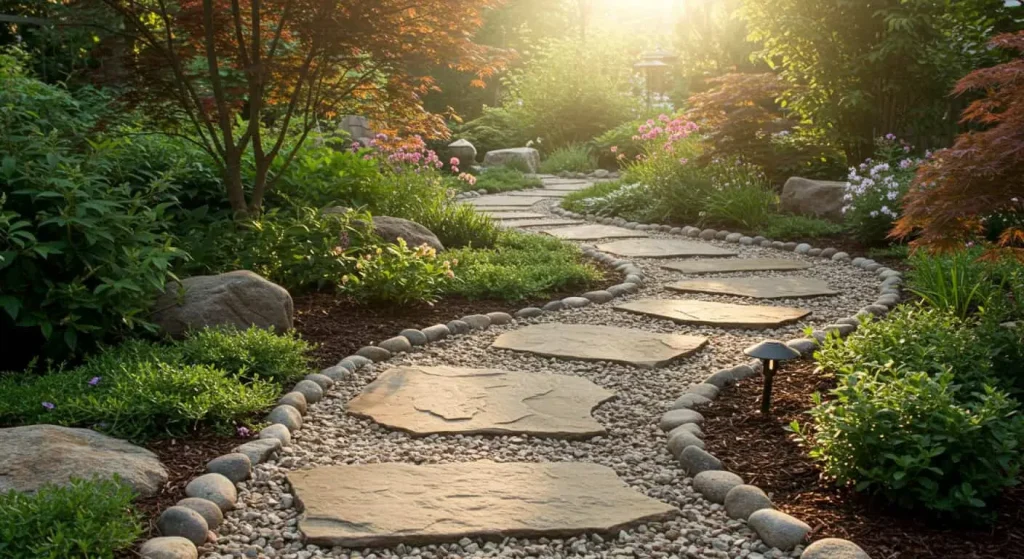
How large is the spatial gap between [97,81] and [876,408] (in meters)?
5.08

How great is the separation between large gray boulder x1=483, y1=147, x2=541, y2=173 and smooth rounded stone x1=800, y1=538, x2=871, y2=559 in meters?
13.7

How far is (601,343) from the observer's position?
14.5 feet

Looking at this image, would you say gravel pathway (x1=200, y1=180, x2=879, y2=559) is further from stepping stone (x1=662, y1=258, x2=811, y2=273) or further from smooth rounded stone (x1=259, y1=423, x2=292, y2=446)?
stepping stone (x1=662, y1=258, x2=811, y2=273)

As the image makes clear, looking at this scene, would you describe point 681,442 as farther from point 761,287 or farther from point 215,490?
point 761,287

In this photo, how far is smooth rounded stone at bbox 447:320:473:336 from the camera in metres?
4.70

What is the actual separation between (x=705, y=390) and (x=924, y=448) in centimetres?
121

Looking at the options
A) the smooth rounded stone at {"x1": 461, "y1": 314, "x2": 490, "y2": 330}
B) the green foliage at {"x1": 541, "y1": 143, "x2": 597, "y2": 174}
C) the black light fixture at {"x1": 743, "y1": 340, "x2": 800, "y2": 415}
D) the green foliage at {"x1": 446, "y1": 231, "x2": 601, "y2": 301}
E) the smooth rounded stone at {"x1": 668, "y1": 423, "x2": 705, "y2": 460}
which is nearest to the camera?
the smooth rounded stone at {"x1": 668, "y1": 423, "x2": 705, "y2": 460}

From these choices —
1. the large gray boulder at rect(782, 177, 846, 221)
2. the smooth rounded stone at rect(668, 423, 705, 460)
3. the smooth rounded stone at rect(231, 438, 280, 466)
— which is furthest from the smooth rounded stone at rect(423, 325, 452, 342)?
the large gray boulder at rect(782, 177, 846, 221)

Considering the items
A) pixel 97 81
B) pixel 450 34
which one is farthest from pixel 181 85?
pixel 450 34

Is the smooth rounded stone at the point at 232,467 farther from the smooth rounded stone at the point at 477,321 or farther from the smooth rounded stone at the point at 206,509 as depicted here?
the smooth rounded stone at the point at 477,321

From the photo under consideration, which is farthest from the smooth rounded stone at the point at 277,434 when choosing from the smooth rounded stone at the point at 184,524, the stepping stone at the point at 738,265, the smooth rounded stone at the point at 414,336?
the stepping stone at the point at 738,265

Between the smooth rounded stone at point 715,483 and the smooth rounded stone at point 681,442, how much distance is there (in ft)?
0.72

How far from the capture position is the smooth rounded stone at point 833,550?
7.32 ft

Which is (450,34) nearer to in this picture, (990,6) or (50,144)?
(50,144)
